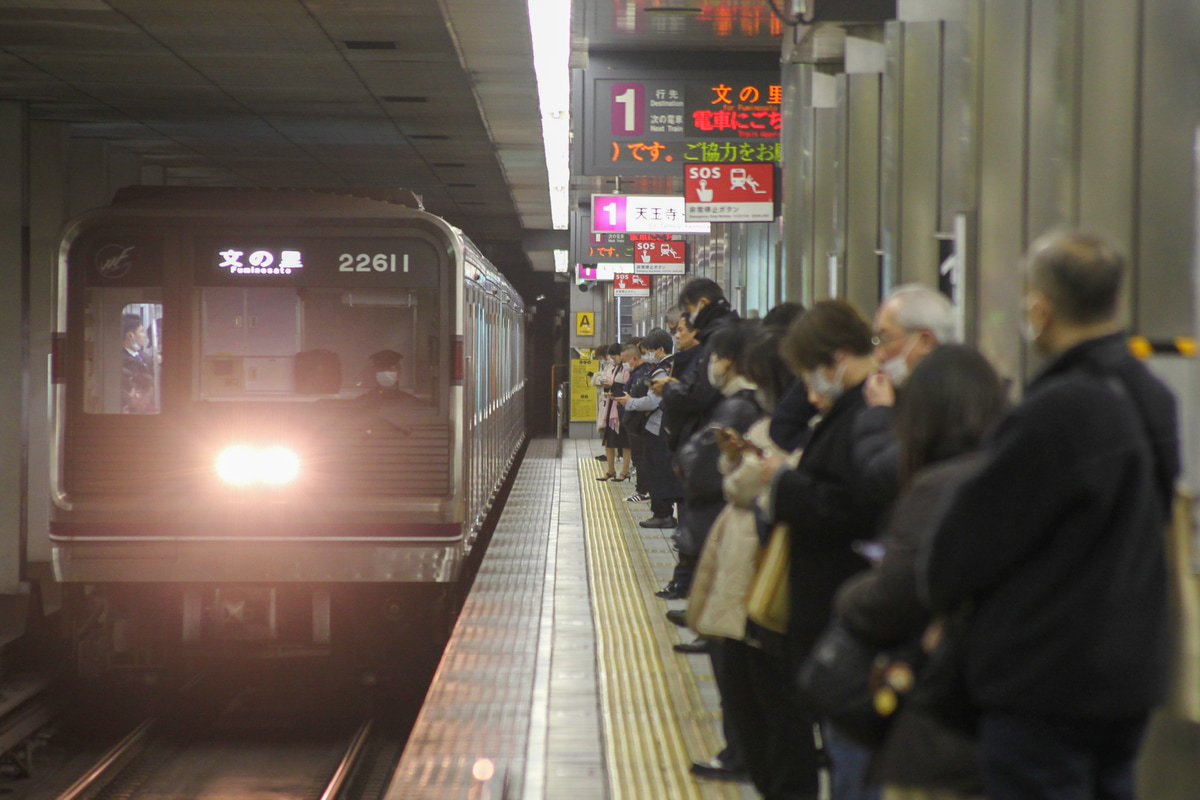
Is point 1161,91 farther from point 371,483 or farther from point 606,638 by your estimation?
point 371,483

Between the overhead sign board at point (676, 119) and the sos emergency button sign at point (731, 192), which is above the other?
the overhead sign board at point (676, 119)

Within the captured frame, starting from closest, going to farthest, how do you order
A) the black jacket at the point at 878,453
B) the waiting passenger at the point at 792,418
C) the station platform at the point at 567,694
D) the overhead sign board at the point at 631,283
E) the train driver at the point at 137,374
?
the black jacket at the point at 878,453, the waiting passenger at the point at 792,418, the station platform at the point at 567,694, the train driver at the point at 137,374, the overhead sign board at the point at 631,283

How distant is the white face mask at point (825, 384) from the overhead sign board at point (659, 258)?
13185 mm

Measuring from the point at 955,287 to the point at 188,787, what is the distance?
449cm

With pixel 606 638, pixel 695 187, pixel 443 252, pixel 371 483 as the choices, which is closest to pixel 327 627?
pixel 371 483

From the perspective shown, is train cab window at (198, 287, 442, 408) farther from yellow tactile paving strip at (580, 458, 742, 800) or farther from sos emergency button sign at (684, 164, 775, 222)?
sos emergency button sign at (684, 164, 775, 222)

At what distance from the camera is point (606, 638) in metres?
6.69

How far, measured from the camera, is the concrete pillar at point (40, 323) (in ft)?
39.3

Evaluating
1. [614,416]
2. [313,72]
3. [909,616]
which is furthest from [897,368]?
[614,416]

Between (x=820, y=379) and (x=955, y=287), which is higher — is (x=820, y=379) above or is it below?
below

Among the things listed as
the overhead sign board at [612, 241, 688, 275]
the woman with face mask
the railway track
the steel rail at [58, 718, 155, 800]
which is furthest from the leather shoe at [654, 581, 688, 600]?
the overhead sign board at [612, 241, 688, 275]

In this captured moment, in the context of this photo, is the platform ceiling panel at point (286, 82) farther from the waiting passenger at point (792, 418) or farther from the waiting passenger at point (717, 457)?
the waiting passenger at point (792, 418)

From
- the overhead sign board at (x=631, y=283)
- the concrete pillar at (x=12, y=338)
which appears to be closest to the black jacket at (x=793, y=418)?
the concrete pillar at (x=12, y=338)

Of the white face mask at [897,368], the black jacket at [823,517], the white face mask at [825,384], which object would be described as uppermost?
the white face mask at [897,368]
